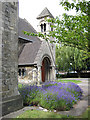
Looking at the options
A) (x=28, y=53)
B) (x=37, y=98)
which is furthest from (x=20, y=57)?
(x=37, y=98)

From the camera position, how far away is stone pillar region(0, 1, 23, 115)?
17.0 feet

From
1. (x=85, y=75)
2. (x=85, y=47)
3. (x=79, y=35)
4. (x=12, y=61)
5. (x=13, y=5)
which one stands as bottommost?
(x=85, y=75)

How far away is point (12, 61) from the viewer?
226 inches

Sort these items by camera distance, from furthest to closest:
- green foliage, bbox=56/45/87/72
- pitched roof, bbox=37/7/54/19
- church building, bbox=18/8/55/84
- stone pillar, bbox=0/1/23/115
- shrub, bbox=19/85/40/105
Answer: green foliage, bbox=56/45/87/72 → pitched roof, bbox=37/7/54/19 → church building, bbox=18/8/55/84 → shrub, bbox=19/85/40/105 → stone pillar, bbox=0/1/23/115

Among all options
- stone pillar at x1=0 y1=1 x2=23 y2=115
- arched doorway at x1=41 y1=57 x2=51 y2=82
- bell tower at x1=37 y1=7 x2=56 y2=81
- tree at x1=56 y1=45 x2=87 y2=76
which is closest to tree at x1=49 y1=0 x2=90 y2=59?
stone pillar at x1=0 y1=1 x2=23 y2=115

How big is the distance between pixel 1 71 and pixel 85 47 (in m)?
4.84

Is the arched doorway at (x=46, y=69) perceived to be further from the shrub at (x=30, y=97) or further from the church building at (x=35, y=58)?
the shrub at (x=30, y=97)

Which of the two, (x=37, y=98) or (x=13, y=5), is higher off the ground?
(x=13, y=5)

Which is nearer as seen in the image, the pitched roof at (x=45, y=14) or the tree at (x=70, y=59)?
the pitched roof at (x=45, y=14)

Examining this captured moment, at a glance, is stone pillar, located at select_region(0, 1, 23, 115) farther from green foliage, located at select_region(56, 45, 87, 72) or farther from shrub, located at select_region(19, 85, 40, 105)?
green foliage, located at select_region(56, 45, 87, 72)

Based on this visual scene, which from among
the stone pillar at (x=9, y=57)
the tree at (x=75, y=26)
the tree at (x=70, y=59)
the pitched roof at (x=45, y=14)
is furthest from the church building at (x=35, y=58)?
the tree at (x=70, y=59)

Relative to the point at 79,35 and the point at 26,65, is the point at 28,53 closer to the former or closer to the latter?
the point at 26,65

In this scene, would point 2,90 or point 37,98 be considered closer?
point 2,90

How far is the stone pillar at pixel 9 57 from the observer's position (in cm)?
519
